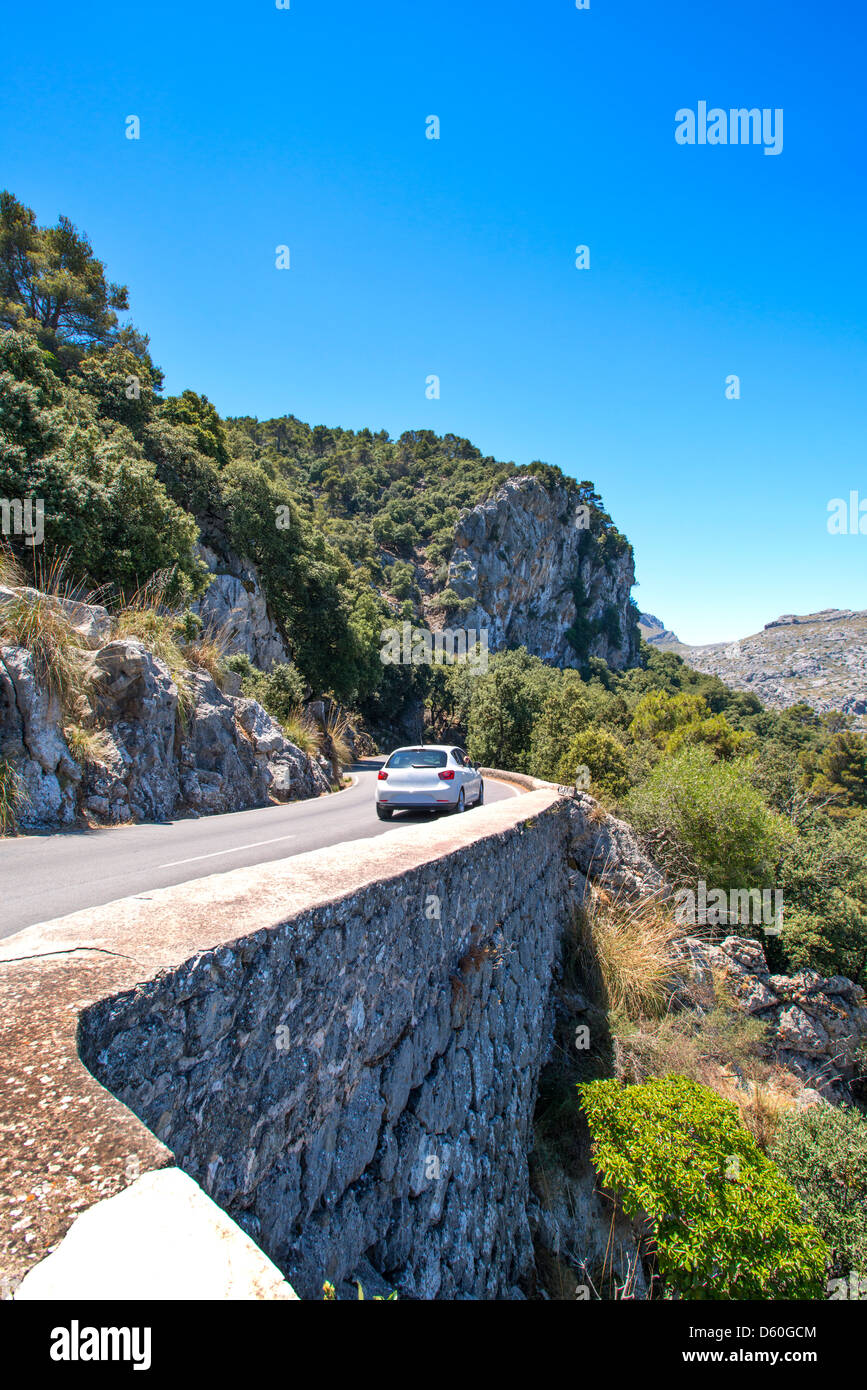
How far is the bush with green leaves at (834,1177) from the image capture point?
7.42 metres

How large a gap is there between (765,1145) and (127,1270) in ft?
35.8

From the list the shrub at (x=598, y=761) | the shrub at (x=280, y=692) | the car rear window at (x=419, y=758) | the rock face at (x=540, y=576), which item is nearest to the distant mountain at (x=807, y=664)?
the rock face at (x=540, y=576)

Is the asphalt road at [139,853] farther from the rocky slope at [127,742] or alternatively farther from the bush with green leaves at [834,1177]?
the bush with green leaves at [834,1177]

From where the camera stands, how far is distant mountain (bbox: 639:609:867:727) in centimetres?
12188

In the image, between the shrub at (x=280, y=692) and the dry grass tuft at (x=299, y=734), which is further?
the shrub at (x=280, y=692)

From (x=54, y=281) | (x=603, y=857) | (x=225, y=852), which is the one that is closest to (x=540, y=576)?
(x=54, y=281)

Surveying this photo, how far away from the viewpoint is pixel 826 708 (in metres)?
114

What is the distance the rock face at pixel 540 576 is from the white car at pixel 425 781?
69.7 meters

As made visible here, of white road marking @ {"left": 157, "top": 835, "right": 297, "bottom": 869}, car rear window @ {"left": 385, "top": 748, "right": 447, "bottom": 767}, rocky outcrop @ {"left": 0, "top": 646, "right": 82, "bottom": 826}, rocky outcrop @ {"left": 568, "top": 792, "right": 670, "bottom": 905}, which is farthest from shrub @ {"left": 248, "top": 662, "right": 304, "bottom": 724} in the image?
rocky outcrop @ {"left": 568, "top": 792, "right": 670, "bottom": 905}

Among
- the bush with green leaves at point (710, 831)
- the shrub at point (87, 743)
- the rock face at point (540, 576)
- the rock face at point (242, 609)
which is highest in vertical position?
the rock face at point (540, 576)

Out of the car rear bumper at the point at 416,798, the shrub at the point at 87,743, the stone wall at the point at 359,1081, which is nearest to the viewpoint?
the stone wall at the point at 359,1081

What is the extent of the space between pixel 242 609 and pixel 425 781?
16.2m

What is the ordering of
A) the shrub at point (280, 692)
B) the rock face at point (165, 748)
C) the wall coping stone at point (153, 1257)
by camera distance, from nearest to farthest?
the wall coping stone at point (153, 1257)
the rock face at point (165, 748)
the shrub at point (280, 692)
